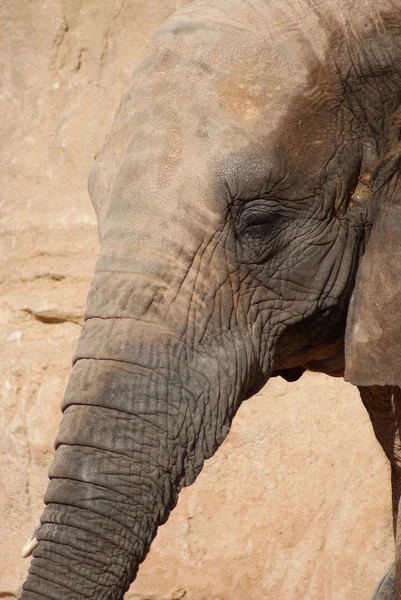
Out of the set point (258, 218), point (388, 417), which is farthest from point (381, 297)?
point (388, 417)

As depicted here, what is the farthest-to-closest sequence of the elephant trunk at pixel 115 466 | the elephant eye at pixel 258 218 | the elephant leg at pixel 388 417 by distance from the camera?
1. the elephant leg at pixel 388 417
2. the elephant eye at pixel 258 218
3. the elephant trunk at pixel 115 466

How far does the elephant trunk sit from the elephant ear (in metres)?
0.27

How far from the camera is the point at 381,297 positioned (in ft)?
5.97

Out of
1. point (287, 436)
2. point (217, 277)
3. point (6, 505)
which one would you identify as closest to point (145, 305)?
point (217, 277)

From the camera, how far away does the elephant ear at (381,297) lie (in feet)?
5.92

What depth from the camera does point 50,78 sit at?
3.58 metres

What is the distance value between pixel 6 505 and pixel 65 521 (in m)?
1.95

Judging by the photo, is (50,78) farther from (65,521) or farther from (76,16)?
(65,521)

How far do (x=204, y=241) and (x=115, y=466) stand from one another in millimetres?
374

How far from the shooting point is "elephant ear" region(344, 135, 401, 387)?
1.80m

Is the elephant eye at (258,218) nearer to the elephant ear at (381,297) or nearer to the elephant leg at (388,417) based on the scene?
the elephant ear at (381,297)

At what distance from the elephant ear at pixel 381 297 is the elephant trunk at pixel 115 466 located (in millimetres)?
274

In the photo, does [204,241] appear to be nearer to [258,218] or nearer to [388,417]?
[258,218]

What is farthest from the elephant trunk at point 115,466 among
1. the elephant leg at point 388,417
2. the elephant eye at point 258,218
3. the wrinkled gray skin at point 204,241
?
the elephant leg at point 388,417
